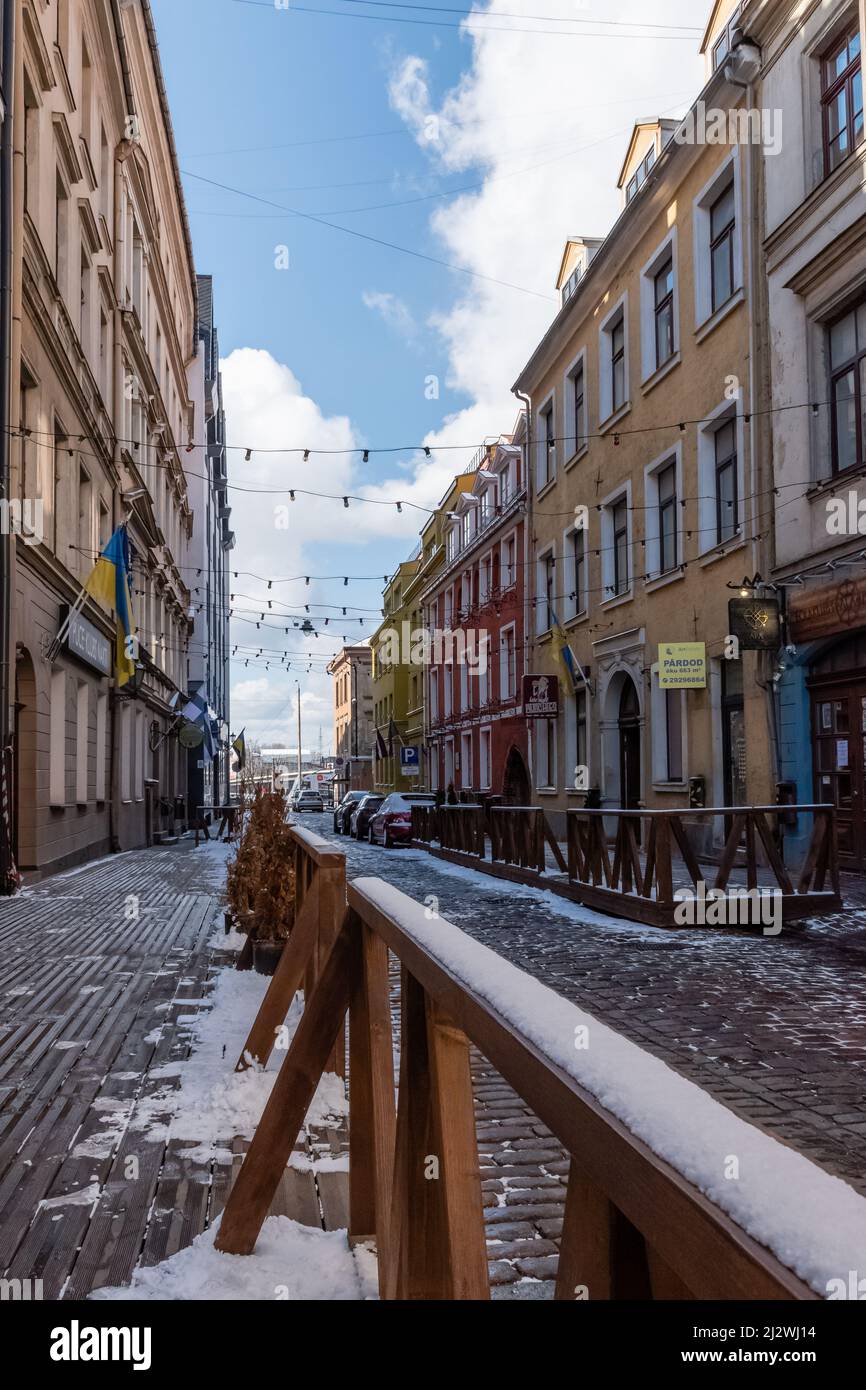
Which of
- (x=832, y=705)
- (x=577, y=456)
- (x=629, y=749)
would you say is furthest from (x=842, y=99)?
(x=629, y=749)

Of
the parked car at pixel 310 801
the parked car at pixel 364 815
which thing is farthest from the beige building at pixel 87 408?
the parked car at pixel 310 801

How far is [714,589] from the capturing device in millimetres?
16500

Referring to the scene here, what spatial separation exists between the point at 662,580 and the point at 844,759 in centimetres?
575

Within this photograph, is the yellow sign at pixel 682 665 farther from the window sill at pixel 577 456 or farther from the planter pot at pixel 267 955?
the planter pot at pixel 267 955

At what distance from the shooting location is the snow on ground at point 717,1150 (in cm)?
82

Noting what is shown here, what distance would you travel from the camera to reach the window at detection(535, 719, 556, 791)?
994 inches

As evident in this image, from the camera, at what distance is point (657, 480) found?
63.6 feet

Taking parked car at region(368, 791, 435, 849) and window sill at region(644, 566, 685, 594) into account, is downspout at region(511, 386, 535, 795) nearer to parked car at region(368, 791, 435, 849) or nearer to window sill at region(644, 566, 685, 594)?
parked car at region(368, 791, 435, 849)

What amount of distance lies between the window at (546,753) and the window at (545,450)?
567 cm

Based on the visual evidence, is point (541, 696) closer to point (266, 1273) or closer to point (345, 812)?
point (345, 812)

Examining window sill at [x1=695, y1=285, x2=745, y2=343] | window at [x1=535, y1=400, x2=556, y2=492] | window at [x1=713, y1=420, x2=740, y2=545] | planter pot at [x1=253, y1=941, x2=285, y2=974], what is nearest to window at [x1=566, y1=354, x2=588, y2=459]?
window at [x1=535, y1=400, x2=556, y2=492]

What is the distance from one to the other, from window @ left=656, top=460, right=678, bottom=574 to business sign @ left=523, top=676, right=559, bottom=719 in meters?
5.79
